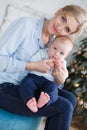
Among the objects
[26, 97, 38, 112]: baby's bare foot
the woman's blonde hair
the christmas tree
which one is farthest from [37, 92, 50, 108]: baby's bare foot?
the christmas tree

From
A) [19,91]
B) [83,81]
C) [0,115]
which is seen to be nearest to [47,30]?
[19,91]

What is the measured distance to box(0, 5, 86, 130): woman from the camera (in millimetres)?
1488

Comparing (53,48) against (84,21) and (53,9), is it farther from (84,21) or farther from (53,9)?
(53,9)

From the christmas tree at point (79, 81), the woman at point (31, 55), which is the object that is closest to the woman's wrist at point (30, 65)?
the woman at point (31, 55)

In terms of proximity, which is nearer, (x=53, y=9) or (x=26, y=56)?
(x=26, y=56)

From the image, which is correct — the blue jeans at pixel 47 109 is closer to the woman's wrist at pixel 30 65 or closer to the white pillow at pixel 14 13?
the woman's wrist at pixel 30 65

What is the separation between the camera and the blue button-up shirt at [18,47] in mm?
1536

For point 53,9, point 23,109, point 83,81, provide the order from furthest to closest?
point 53,9 → point 83,81 → point 23,109

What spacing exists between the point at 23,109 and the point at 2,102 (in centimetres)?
13

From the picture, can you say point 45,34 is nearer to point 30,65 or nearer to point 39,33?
point 39,33

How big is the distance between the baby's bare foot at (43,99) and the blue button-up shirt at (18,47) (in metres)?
0.22

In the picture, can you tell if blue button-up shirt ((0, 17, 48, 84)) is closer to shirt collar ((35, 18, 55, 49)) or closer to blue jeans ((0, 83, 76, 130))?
shirt collar ((35, 18, 55, 49))

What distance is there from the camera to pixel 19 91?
149 centimetres

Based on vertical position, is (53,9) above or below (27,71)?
above
